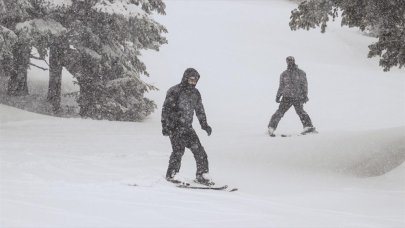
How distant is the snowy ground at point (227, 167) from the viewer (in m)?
6.25

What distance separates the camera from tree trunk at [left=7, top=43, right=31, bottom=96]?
18.3 meters

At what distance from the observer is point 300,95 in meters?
14.1

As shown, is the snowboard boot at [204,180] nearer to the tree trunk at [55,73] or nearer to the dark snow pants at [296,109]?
the dark snow pants at [296,109]

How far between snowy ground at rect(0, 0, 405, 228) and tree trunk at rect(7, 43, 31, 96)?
305cm

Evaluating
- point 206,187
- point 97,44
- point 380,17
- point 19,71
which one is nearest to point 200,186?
point 206,187

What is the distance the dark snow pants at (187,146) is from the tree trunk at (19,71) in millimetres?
10603

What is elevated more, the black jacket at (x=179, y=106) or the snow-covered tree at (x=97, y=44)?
the snow-covered tree at (x=97, y=44)

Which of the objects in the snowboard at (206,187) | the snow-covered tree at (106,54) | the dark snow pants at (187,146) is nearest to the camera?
the snowboard at (206,187)

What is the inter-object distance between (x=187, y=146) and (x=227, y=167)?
2.63 m

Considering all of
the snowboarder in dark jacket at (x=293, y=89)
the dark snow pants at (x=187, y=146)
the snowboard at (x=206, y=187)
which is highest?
the snowboarder in dark jacket at (x=293, y=89)

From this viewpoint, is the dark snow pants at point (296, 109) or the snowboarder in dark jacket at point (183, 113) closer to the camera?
the snowboarder in dark jacket at point (183, 113)

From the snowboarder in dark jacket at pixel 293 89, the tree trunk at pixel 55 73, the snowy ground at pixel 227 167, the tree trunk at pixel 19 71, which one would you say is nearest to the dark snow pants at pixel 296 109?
the snowboarder in dark jacket at pixel 293 89

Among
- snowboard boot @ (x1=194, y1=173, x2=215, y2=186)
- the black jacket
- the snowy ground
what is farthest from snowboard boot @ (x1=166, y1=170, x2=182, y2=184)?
the black jacket

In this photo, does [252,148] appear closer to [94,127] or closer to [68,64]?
[94,127]
